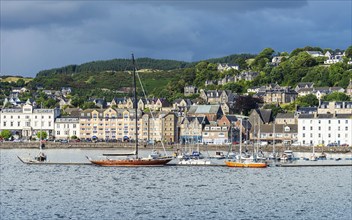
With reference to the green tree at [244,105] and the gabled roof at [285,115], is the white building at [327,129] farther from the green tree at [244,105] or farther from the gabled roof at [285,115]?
the green tree at [244,105]

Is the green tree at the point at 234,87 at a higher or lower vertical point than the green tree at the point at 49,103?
higher

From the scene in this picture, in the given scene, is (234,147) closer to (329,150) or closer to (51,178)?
(329,150)

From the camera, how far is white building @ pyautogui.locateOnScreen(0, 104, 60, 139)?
116 metres

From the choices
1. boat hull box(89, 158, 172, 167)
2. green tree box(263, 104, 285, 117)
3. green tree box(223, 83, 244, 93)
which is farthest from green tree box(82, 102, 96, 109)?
boat hull box(89, 158, 172, 167)

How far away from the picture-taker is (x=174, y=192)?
156ft

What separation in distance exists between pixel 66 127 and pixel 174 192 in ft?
229

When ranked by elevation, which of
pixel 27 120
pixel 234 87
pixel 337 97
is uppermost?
pixel 234 87

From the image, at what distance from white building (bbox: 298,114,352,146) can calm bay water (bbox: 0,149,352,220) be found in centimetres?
3238

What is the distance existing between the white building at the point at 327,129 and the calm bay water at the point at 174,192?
32.4 m

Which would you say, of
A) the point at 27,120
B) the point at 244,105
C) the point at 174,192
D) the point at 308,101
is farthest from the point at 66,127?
the point at 174,192

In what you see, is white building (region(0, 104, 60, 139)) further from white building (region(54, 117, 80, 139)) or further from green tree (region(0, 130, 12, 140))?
green tree (region(0, 130, 12, 140))

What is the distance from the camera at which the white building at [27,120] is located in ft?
381

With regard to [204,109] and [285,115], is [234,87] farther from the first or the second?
[285,115]

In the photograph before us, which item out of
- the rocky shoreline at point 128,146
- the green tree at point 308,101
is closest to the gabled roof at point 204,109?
the green tree at point 308,101
